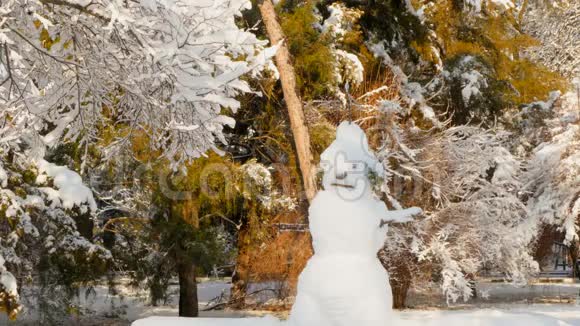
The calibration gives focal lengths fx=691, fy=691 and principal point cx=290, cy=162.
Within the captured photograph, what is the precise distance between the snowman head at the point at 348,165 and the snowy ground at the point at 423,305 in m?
4.95

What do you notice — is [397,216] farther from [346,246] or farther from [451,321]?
[451,321]

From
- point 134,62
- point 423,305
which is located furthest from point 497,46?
point 134,62

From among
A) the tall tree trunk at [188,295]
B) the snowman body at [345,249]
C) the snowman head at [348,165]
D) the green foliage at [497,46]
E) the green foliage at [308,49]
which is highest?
the green foliage at [497,46]

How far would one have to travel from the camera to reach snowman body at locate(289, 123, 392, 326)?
4.91 meters

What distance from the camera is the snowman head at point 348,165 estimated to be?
17.0ft

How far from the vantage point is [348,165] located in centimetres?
521

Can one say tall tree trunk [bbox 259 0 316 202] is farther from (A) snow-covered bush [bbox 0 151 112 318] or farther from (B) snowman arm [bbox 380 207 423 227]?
(B) snowman arm [bbox 380 207 423 227]

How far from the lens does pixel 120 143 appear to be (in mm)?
6980

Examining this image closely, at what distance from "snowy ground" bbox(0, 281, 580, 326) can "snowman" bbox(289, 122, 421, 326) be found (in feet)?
16.1

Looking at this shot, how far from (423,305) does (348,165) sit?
1242cm

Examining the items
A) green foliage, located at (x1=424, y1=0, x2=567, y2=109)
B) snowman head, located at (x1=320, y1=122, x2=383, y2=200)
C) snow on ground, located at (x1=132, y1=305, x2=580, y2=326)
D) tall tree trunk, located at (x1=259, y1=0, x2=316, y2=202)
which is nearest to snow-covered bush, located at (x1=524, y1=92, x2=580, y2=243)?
green foliage, located at (x1=424, y1=0, x2=567, y2=109)

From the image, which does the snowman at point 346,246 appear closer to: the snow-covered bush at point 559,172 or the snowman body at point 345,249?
the snowman body at point 345,249

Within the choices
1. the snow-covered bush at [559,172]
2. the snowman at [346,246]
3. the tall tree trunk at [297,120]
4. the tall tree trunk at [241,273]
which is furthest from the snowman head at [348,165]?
the snow-covered bush at [559,172]

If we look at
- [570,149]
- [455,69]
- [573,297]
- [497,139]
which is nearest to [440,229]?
[497,139]
